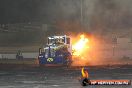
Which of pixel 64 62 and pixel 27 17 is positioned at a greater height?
pixel 27 17

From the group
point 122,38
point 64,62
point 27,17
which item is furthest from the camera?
point 27,17

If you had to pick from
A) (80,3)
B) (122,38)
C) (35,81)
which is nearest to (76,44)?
(80,3)

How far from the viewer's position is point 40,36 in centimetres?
4356

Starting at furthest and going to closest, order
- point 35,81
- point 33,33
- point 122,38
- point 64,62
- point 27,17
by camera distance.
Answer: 1. point 33,33
2. point 27,17
3. point 122,38
4. point 64,62
5. point 35,81

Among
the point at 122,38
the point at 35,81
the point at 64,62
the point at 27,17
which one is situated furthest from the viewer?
the point at 27,17

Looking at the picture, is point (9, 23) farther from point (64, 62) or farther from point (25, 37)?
point (64, 62)

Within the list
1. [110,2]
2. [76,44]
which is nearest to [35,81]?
[76,44]

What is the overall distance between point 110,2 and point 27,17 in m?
14.3

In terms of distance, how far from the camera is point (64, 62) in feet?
75.0

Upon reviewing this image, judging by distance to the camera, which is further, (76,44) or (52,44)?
(76,44)

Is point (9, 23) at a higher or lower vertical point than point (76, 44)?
higher

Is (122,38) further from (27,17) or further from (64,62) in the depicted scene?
(64,62)

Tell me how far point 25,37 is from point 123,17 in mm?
15567

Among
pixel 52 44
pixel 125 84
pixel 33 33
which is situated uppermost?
pixel 33 33
